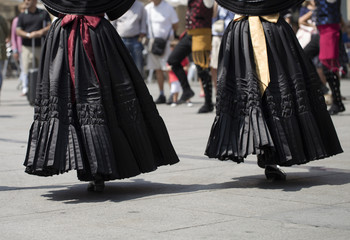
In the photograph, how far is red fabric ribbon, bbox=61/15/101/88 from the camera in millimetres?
5965

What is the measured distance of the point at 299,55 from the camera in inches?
253

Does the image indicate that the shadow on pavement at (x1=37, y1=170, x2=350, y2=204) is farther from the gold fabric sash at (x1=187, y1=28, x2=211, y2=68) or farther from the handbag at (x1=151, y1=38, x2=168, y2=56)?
the handbag at (x1=151, y1=38, x2=168, y2=56)

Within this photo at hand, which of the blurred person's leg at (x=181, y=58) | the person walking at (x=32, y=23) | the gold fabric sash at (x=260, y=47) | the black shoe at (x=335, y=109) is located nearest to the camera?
the gold fabric sash at (x=260, y=47)

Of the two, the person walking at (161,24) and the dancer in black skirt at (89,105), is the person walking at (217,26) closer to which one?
the person walking at (161,24)

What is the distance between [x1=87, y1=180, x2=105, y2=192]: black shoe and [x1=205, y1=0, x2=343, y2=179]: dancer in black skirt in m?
0.86

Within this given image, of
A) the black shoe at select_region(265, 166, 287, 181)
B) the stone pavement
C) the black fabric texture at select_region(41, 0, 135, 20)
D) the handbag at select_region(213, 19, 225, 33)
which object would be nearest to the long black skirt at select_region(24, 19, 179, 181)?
the black fabric texture at select_region(41, 0, 135, 20)

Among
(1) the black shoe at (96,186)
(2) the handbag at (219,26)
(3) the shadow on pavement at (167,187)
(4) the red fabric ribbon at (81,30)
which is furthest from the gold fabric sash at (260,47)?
(2) the handbag at (219,26)

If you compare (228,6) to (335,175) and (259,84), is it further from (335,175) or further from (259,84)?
(335,175)

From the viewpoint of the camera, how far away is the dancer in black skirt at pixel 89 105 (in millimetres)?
5805

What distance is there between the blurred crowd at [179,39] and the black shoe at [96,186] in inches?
227

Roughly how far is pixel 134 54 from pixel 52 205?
9.53m

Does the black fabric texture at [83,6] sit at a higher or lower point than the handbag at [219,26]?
higher

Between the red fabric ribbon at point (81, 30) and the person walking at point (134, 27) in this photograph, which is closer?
the red fabric ribbon at point (81, 30)

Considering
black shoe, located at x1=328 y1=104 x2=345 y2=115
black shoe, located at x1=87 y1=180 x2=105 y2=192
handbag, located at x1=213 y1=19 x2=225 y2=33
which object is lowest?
black shoe, located at x1=328 y1=104 x2=345 y2=115
